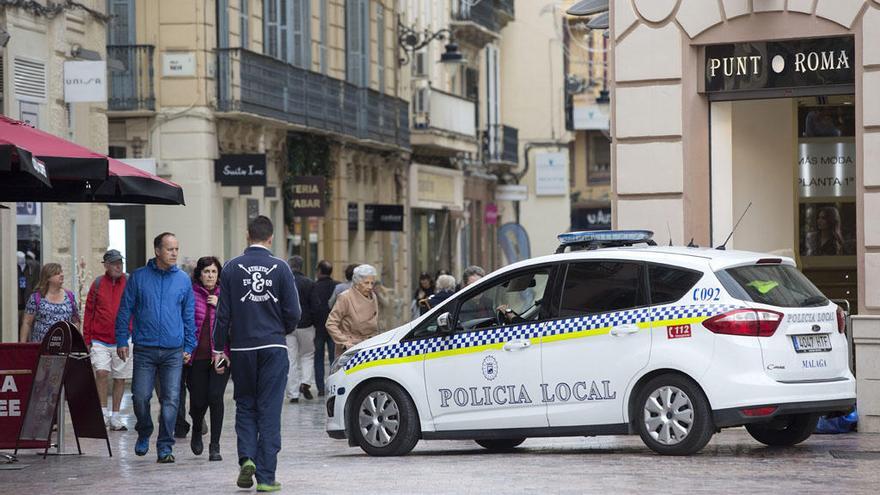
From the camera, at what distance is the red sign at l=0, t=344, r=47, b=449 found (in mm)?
15859

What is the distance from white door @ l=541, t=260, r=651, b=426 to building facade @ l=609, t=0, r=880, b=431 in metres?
2.90

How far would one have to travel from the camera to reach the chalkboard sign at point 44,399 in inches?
624

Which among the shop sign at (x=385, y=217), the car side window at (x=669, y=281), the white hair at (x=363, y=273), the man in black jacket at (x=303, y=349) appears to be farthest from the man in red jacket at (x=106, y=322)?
the shop sign at (x=385, y=217)

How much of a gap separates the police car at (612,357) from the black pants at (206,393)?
1.02 metres

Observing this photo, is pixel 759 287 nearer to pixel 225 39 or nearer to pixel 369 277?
pixel 369 277

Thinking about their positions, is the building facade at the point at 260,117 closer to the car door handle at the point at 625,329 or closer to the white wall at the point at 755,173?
the white wall at the point at 755,173

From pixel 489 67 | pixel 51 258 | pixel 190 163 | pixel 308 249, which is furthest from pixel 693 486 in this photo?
pixel 489 67

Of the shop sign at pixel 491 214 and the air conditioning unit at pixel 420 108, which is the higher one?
the air conditioning unit at pixel 420 108

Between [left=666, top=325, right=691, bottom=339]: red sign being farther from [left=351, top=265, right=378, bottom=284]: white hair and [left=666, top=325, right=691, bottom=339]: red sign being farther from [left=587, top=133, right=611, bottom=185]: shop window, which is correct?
[left=587, top=133, right=611, bottom=185]: shop window

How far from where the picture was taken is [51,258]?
26.1 m

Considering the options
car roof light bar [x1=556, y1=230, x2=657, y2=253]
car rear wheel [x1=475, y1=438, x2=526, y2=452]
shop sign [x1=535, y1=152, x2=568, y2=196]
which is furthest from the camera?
shop sign [x1=535, y1=152, x2=568, y2=196]

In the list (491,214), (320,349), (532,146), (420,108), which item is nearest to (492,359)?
(320,349)

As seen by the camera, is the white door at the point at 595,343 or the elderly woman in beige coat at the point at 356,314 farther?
the elderly woman in beige coat at the point at 356,314

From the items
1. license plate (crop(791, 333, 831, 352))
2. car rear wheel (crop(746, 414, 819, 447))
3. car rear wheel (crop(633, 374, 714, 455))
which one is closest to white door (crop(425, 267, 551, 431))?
car rear wheel (crop(633, 374, 714, 455))
